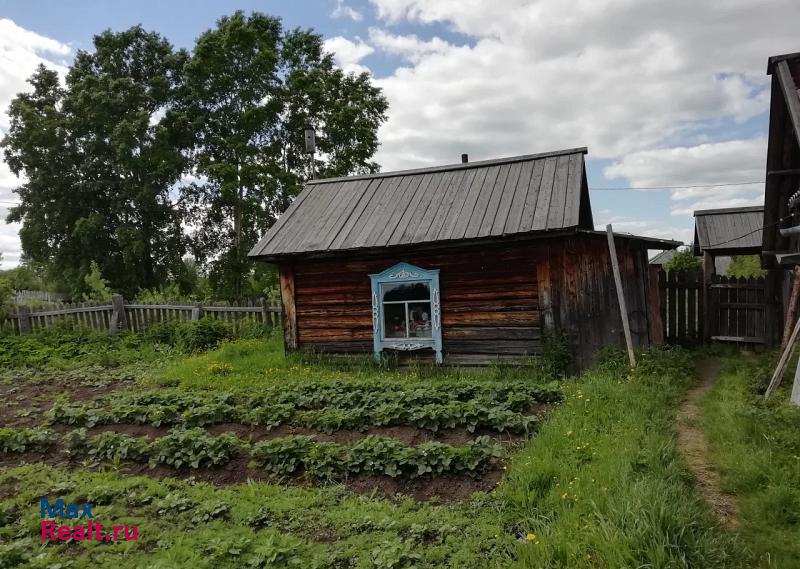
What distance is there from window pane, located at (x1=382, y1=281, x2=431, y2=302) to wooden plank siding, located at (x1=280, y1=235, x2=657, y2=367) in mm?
354

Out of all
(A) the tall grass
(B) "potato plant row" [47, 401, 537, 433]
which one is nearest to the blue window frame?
(B) "potato plant row" [47, 401, 537, 433]

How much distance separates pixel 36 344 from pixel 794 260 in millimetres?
15854

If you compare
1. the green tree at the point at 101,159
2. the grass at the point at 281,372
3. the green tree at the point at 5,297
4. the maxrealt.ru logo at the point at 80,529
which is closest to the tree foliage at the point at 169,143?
the green tree at the point at 101,159

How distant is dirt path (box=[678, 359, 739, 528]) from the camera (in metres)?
4.14

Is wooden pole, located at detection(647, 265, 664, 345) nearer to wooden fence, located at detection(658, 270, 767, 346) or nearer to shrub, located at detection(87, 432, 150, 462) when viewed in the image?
wooden fence, located at detection(658, 270, 767, 346)

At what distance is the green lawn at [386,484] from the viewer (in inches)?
134

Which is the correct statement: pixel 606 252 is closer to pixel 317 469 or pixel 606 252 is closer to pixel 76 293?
pixel 317 469

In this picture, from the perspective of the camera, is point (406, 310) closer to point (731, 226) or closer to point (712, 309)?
point (712, 309)

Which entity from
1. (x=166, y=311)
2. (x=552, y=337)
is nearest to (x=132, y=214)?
(x=166, y=311)

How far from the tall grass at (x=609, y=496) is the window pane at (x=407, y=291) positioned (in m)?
3.82

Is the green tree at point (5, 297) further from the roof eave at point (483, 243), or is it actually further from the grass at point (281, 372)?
the roof eave at point (483, 243)

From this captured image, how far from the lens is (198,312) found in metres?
14.2

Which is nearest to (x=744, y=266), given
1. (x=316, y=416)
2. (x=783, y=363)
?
(x=783, y=363)

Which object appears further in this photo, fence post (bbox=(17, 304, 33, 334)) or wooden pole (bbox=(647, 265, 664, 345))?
fence post (bbox=(17, 304, 33, 334))
